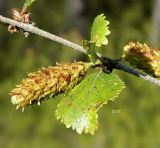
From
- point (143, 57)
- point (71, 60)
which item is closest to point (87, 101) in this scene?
point (143, 57)

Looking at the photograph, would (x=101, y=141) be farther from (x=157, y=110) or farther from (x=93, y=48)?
(x=93, y=48)

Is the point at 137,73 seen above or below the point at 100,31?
below

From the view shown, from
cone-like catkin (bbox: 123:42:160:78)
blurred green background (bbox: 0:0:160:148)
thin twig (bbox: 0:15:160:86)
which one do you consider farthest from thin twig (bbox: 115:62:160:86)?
blurred green background (bbox: 0:0:160:148)

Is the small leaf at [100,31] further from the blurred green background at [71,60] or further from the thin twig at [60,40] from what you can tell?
the blurred green background at [71,60]

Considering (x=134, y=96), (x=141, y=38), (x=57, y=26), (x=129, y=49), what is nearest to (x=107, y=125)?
(x=134, y=96)

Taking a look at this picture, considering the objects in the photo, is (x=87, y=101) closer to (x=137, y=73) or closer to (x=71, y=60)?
(x=137, y=73)

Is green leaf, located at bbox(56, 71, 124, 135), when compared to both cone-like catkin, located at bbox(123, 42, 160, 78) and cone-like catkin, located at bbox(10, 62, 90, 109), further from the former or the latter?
cone-like catkin, located at bbox(123, 42, 160, 78)
